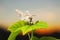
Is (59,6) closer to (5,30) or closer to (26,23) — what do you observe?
(26,23)

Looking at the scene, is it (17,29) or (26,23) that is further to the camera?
(26,23)

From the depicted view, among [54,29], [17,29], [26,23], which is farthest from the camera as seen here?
[54,29]

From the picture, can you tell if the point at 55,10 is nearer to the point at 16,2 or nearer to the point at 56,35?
the point at 56,35

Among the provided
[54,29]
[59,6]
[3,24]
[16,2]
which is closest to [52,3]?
[59,6]

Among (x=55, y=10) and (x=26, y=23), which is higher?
(x=55, y=10)

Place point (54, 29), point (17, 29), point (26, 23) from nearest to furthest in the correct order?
point (17, 29) < point (26, 23) < point (54, 29)

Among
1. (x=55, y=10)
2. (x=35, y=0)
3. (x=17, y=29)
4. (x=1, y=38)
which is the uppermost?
(x=35, y=0)

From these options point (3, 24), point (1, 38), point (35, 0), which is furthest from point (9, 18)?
point (35, 0)
